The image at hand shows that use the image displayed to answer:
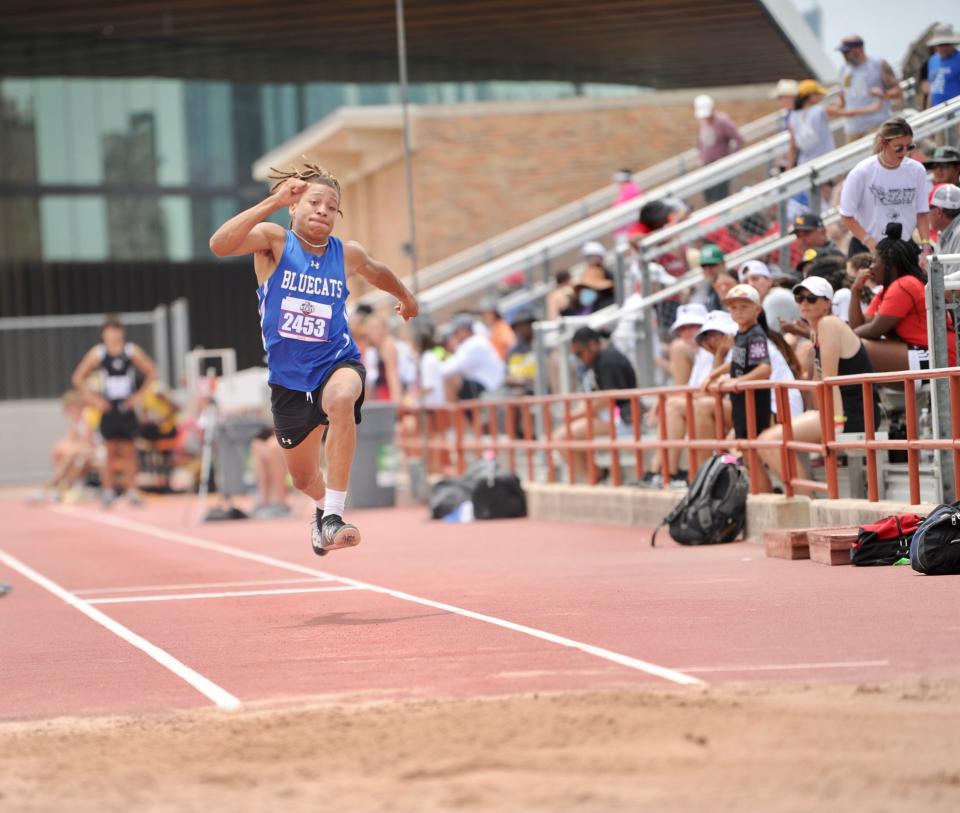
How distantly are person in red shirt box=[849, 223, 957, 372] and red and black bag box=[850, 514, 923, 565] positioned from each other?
181 cm

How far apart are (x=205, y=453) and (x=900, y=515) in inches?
530

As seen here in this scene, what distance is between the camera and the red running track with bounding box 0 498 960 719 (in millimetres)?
7180

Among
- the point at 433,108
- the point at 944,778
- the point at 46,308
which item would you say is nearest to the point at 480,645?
the point at 944,778

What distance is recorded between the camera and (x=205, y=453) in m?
23.2

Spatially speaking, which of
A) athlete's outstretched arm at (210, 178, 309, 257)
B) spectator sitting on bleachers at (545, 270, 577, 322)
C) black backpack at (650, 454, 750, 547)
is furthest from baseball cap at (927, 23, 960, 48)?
athlete's outstretched arm at (210, 178, 309, 257)

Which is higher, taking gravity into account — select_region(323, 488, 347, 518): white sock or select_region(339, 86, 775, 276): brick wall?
select_region(339, 86, 775, 276): brick wall

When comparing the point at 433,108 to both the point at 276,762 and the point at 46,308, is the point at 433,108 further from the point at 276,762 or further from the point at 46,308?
the point at 276,762

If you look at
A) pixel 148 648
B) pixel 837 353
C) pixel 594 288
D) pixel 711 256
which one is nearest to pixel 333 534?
pixel 148 648

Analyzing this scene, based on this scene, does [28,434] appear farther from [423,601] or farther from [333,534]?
[333,534]

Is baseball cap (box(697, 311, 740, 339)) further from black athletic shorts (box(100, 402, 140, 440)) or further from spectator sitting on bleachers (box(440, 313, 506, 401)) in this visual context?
black athletic shorts (box(100, 402, 140, 440))

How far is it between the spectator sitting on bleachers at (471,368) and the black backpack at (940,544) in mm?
11380

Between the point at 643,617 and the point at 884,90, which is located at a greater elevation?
the point at 884,90

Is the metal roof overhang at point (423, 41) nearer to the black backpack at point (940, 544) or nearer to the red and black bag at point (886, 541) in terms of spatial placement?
the red and black bag at point (886, 541)

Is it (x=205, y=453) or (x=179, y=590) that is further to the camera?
(x=205, y=453)
